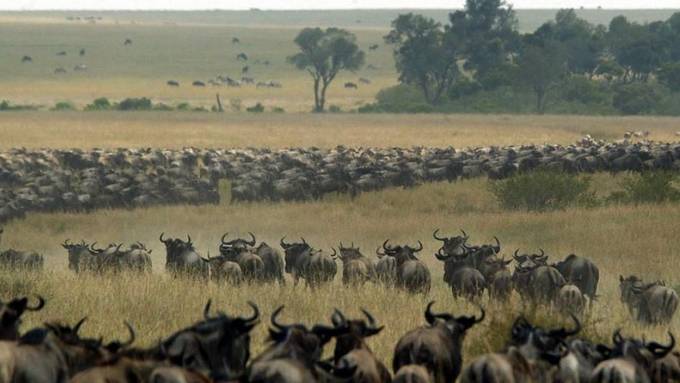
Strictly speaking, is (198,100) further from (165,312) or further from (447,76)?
(165,312)

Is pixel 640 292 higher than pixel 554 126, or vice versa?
pixel 640 292

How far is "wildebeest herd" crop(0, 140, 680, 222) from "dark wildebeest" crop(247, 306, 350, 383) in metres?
21.3

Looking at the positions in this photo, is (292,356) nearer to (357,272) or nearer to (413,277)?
(413,277)

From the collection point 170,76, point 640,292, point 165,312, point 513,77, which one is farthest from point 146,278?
point 170,76

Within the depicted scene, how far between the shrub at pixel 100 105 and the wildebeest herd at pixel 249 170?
4704cm

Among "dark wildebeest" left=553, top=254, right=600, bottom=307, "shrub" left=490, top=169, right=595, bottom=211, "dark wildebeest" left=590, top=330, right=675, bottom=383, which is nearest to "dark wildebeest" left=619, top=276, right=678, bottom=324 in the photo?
"dark wildebeest" left=553, top=254, right=600, bottom=307

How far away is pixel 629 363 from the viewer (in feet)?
32.7

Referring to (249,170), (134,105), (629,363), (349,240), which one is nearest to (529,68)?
(134,105)

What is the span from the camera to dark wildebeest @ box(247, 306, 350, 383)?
891cm

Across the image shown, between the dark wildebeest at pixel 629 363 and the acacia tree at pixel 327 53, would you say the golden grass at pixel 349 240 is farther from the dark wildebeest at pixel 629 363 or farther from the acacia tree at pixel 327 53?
the acacia tree at pixel 327 53

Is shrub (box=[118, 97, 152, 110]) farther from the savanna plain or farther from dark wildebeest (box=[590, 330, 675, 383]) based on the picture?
dark wildebeest (box=[590, 330, 675, 383])

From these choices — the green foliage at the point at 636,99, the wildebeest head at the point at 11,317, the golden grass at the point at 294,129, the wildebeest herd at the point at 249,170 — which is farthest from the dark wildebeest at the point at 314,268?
the green foliage at the point at 636,99

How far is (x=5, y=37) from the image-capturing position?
522 ft

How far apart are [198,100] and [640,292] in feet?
308
